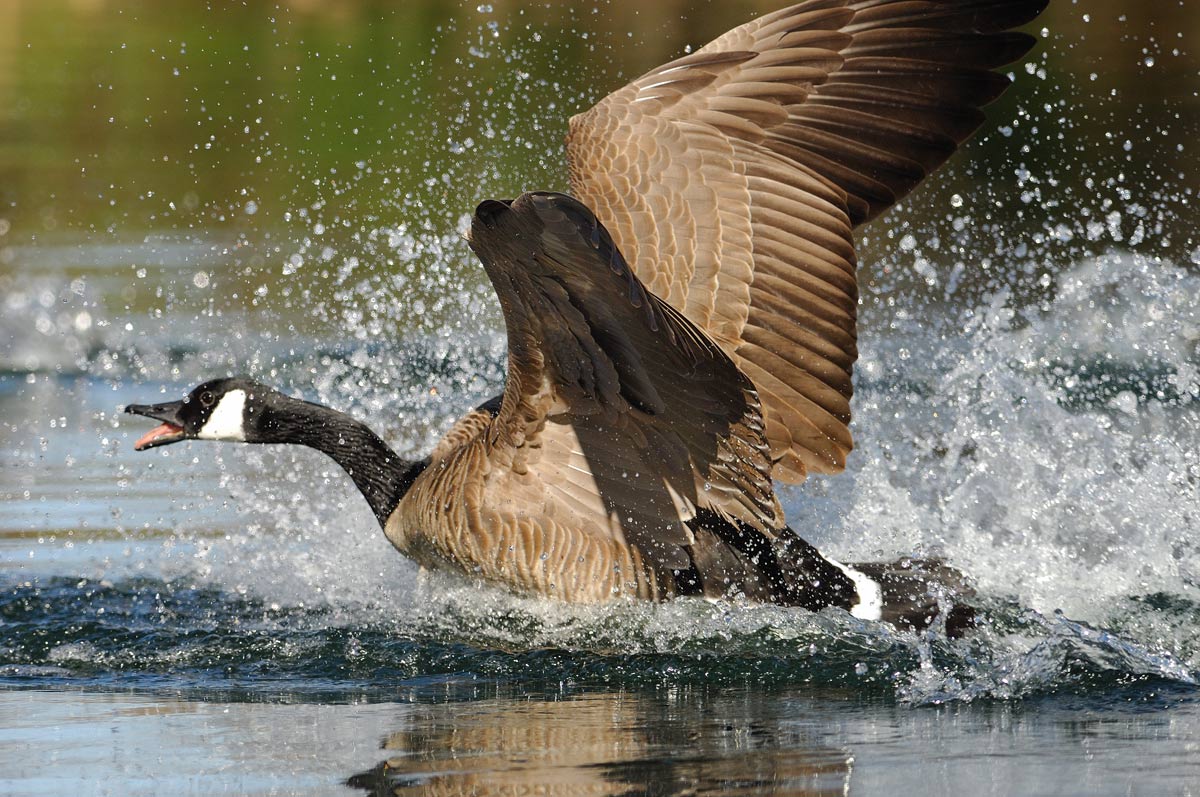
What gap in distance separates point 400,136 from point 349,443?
397 inches

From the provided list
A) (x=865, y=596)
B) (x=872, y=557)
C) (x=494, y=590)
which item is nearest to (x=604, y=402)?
(x=494, y=590)

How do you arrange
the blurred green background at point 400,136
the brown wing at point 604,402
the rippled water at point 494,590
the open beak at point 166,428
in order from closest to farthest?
1. the rippled water at point 494,590
2. the brown wing at point 604,402
3. the open beak at point 166,428
4. the blurred green background at point 400,136

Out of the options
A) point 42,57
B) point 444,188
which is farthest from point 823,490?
point 42,57

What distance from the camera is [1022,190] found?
13.2 meters

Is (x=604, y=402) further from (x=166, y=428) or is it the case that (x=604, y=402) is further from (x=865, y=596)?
(x=166, y=428)

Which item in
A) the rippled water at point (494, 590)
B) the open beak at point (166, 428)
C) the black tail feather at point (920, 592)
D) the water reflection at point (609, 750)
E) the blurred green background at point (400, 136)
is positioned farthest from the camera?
the blurred green background at point (400, 136)

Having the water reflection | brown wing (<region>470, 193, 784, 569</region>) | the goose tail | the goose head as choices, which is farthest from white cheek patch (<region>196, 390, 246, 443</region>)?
the goose tail

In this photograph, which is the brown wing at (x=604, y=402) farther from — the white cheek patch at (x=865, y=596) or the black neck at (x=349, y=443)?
the black neck at (x=349, y=443)

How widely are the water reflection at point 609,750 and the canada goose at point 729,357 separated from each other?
1.06 m

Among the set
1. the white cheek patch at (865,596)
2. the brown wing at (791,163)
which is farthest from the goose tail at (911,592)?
the brown wing at (791,163)

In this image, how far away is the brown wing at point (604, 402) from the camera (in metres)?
4.32

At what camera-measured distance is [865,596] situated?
18.6 ft

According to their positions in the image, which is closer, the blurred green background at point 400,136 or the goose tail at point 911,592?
the goose tail at point 911,592

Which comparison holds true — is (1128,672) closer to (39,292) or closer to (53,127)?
(39,292)
